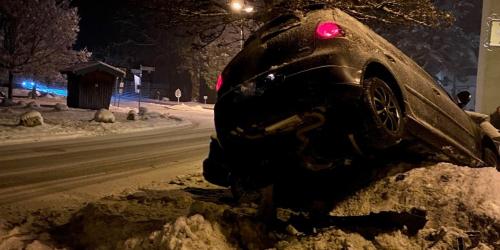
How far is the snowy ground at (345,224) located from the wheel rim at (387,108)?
1.50ft

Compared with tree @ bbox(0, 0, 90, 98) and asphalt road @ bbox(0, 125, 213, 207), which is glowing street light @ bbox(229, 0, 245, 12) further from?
tree @ bbox(0, 0, 90, 98)

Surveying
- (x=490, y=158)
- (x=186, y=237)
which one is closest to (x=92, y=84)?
(x=490, y=158)

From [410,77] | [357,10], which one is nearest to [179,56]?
[357,10]

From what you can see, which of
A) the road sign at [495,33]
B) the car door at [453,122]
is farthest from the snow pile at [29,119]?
the car door at [453,122]

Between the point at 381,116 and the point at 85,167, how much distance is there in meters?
6.35

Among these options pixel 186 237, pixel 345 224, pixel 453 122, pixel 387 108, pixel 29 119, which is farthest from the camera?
pixel 29 119

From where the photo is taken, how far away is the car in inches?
166

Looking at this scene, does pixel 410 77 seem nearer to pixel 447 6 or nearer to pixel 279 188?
pixel 279 188

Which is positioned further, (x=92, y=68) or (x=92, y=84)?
(x=92, y=84)

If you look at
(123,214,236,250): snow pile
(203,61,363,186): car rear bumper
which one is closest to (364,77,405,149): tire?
(203,61,363,186): car rear bumper

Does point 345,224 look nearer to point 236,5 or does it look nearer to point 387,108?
point 387,108

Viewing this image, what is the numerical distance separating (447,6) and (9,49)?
41.9m

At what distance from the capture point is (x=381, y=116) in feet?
14.4

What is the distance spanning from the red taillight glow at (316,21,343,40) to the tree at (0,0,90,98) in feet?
80.4
